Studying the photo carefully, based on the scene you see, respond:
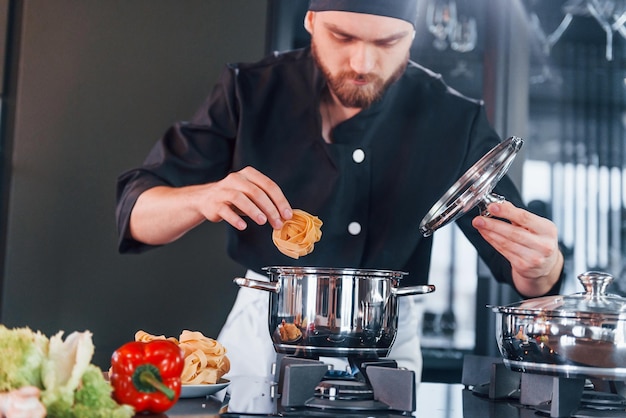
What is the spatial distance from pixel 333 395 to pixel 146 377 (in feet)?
0.90

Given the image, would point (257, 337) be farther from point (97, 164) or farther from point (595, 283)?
point (595, 283)

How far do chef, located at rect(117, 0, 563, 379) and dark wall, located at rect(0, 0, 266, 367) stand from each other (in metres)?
0.50

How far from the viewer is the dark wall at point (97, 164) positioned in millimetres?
2578

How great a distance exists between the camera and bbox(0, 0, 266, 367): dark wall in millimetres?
2578

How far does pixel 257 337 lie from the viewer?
205 centimetres

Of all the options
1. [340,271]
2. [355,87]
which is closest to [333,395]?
[340,271]

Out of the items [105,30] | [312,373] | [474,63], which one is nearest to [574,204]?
[474,63]

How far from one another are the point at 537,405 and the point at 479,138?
1074mm

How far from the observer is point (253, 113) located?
2.17 metres

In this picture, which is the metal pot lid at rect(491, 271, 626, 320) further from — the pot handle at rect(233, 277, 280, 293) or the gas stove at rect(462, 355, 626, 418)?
the pot handle at rect(233, 277, 280, 293)

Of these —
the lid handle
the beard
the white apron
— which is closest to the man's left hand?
the lid handle

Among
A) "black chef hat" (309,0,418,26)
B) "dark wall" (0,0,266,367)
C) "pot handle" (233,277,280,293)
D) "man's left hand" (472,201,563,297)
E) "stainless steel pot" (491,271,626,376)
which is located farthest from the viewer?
"dark wall" (0,0,266,367)

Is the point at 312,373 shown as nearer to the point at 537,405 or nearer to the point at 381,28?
the point at 537,405

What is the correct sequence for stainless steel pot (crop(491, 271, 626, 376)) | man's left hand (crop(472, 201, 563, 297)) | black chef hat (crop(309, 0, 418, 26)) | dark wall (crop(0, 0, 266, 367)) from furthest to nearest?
dark wall (crop(0, 0, 266, 367)) < black chef hat (crop(309, 0, 418, 26)) < man's left hand (crop(472, 201, 563, 297)) < stainless steel pot (crop(491, 271, 626, 376))
